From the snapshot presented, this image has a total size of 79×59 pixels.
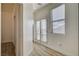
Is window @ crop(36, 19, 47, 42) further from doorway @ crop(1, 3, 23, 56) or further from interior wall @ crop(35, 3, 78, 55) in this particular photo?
doorway @ crop(1, 3, 23, 56)

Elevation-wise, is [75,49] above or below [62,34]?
below

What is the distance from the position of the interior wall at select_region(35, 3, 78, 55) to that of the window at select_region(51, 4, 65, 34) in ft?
0.13

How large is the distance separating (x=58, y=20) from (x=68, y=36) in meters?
0.23

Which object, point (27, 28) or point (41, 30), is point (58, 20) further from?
point (27, 28)

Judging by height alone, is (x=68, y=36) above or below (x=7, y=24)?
below

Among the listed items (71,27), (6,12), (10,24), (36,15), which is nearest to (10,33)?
(10,24)

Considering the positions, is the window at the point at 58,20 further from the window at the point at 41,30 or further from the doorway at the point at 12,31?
the doorway at the point at 12,31

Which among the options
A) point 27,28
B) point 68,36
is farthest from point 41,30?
point 68,36

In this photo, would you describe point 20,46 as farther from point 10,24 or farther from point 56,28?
point 56,28

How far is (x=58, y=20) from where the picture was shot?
4.01 ft

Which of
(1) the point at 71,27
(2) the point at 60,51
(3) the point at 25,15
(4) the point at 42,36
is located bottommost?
(2) the point at 60,51

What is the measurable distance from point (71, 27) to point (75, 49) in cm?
25

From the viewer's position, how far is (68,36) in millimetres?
1183

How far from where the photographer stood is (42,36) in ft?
4.08
